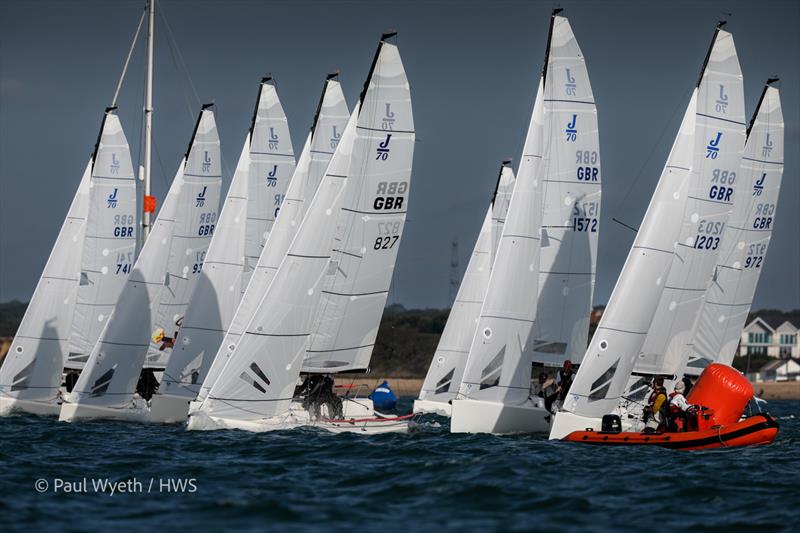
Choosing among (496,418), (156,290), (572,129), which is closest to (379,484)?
(496,418)

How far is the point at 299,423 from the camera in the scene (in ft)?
73.4

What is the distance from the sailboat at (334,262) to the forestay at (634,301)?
366cm

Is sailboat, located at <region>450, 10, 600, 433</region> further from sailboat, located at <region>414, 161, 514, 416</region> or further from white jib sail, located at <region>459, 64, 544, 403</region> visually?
sailboat, located at <region>414, 161, 514, 416</region>

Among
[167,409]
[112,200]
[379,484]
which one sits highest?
[112,200]

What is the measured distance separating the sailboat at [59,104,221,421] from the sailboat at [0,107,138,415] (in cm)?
93

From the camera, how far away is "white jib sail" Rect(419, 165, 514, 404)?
117 feet

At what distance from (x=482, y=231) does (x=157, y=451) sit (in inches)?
730

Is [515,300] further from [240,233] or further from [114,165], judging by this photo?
[114,165]

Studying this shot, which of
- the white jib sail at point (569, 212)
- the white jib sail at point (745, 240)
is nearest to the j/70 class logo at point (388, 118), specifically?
the white jib sail at point (569, 212)

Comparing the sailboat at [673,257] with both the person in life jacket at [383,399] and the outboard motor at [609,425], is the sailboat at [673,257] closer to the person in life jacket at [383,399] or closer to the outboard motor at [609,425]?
the outboard motor at [609,425]

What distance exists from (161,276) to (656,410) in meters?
11.5

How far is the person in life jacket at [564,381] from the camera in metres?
24.3

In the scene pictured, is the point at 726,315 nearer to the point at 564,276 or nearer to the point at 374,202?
the point at 564,276

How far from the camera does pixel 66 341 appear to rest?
28.1m
